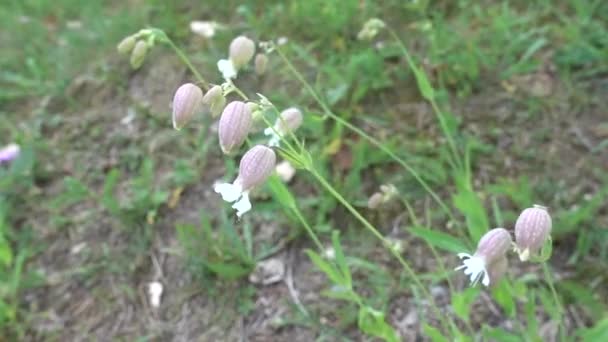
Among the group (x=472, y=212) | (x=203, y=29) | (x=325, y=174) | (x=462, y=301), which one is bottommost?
(x=462, y=301)

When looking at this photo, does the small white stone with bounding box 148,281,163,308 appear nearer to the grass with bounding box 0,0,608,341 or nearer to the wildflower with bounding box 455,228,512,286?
the grass with bounding box 0,0,608,341

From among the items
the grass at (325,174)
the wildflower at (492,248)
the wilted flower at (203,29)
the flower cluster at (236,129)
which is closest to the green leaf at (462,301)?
the grass at (325,174)

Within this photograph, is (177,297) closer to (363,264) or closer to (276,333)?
(276,333)

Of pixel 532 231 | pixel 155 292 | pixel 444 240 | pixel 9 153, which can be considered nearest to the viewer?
pixel 532 231

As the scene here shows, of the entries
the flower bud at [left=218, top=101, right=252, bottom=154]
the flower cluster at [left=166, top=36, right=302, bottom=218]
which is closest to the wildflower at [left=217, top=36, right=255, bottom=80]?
the flower cluster at [left=166, top=36, right=302, bottom=218]

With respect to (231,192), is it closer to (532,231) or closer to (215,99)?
(215,99)

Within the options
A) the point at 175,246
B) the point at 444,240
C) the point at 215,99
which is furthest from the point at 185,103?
the point at 175,246
